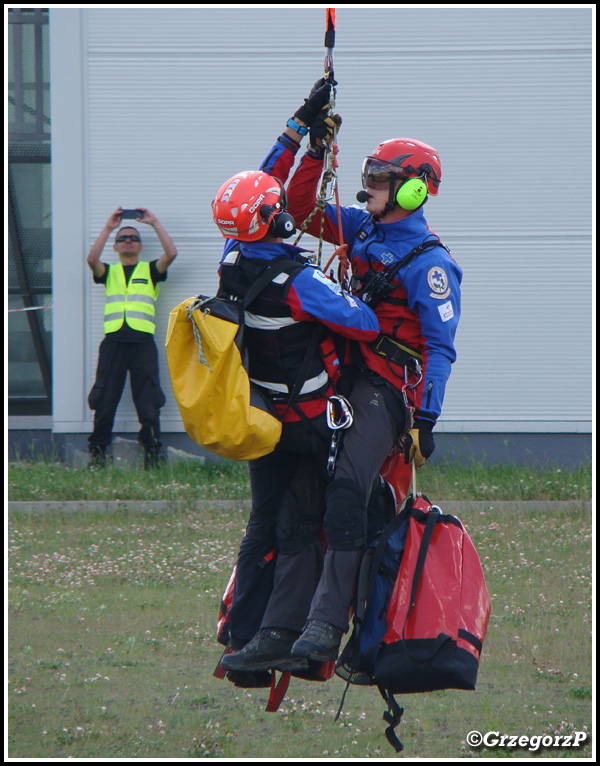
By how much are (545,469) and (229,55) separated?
6167 mm

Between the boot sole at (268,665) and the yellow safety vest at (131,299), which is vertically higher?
the yellow safety vest at (131,299)

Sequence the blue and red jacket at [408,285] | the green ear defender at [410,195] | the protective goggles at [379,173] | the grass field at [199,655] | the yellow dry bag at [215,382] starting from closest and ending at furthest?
1. the yellow dry bag at [215,382]
2. the blue and red jacket at [408,285]
3. the green ear defender at [410,195]
4. the protective goggles at [379,173]
5. the grass field at [199,655]

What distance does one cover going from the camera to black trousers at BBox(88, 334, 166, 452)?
10.6m

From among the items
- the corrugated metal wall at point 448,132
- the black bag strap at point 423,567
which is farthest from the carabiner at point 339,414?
the corrugated metal wall at point 448,132

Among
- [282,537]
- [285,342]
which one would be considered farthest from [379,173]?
[282,537]

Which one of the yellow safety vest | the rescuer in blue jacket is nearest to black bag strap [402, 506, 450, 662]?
the rescuer in blue jacket

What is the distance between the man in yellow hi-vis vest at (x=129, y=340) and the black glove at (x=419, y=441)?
684cm

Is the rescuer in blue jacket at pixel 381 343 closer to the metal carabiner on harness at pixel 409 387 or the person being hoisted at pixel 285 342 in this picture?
the metal carabiner on harness at pixel 409 387

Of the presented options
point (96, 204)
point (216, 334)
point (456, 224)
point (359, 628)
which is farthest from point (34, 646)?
point (456, 224)

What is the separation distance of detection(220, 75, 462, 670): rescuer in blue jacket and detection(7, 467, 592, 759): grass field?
1584mm

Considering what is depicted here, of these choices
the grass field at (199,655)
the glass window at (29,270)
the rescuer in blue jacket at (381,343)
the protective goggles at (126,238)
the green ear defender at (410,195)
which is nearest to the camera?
the rescuer in blue jacket at (381,343)

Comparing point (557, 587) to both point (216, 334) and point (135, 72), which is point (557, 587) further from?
point (135, 72)

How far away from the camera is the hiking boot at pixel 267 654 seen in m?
4.07

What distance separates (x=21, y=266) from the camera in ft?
40.7
